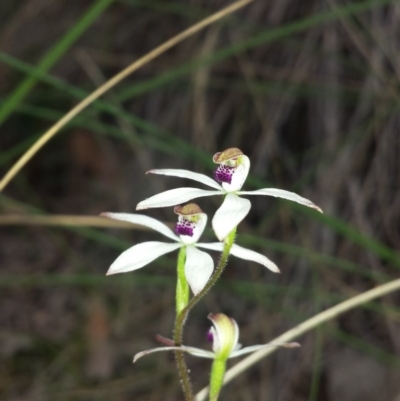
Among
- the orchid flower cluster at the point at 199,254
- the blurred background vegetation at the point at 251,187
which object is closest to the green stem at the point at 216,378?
the orchid flower cluster at the point at 199,254

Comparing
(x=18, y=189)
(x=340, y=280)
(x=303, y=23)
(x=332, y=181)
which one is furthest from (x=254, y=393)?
(x=18, y=189)

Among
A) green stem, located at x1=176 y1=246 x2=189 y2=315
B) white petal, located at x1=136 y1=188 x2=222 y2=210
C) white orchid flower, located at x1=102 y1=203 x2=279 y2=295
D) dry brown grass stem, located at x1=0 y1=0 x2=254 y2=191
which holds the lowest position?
green stem, located at x1=176 y1=246 x2=189 y2=315

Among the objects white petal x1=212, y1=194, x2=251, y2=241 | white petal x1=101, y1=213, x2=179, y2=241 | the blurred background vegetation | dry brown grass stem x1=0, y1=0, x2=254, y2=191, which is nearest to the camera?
white petal x1=212, y1=194, x2=251, y2=241

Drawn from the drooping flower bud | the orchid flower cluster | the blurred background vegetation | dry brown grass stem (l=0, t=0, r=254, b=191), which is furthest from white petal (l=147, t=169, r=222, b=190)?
the blurred background vegetation

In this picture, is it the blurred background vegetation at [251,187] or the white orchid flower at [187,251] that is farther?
the blurred background vegetation at [251,187]

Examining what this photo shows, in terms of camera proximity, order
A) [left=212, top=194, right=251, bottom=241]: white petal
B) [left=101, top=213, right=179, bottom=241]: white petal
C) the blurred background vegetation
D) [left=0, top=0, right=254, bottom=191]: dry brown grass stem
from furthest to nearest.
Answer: the blurred background vegetation
[left=0, top=0, right=254, bottom=191]: dry brown grass stem
[left=101, top=213, right=179, bottom=241]: white petal
[left=212, top=194, right=251, bottom=241]: white petal

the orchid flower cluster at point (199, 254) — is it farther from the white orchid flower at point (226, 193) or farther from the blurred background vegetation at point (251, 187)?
the blurred background vegetation at point (251, 187)

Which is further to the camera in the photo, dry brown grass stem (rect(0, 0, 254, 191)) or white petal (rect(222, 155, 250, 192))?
dry brown grass stem (rect(0, 0, 254, 191))

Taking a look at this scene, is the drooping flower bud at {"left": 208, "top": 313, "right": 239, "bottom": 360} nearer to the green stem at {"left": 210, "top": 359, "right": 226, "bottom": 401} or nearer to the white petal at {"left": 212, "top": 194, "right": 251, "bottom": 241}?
the green stem at {"left": 210, "top": 359, "right": 226, "bottom": 401}

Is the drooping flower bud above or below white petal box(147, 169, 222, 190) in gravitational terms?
below

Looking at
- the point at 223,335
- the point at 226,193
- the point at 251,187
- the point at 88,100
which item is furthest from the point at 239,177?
the point at 251,187
